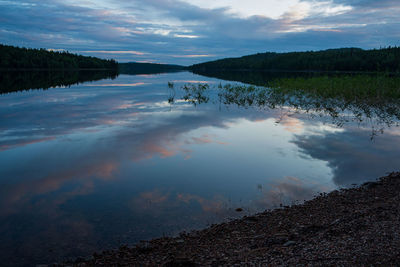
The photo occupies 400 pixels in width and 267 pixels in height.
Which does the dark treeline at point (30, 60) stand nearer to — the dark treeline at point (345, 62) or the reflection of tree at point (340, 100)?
the dark treeline at point (345, 62)

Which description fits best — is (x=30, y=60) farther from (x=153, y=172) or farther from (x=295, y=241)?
(x=295, y=241)

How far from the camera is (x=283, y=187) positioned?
908 cm

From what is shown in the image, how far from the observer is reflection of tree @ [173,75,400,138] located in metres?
20.4

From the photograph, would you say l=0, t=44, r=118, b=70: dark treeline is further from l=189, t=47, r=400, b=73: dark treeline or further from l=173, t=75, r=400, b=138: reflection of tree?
l=173, t=75, r=400, b=138: reflection of tree

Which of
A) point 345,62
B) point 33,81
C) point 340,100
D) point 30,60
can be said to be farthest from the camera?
point 30,60

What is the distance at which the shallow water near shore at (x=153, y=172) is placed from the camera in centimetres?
667

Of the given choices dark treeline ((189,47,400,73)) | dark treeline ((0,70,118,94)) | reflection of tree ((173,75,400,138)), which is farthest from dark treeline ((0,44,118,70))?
reflection of tree ((173,75,400,138))

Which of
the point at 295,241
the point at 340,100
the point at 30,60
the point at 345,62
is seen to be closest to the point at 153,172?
the point at 295,241

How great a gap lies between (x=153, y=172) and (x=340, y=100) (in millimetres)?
23968

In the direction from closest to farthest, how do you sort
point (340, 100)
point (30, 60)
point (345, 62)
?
point (340, 100) → point (345, 62) → point (30, 60)

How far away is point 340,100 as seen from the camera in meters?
28.1

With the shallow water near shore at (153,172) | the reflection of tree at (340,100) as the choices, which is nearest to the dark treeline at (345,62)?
the reflection of tree at (340,100)

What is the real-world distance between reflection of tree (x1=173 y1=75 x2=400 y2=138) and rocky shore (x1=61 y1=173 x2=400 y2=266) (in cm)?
1134

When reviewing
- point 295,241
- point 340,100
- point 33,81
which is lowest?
point 295,241
